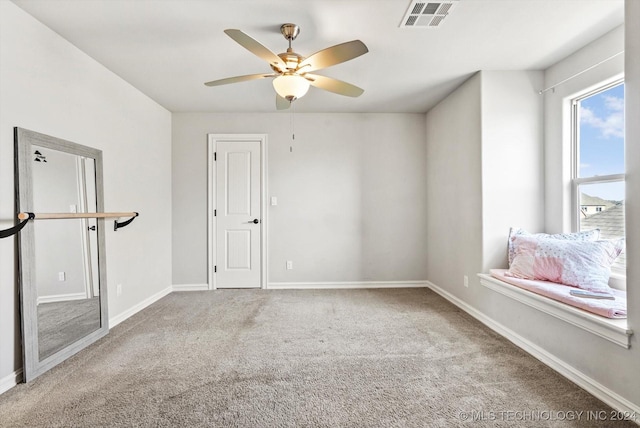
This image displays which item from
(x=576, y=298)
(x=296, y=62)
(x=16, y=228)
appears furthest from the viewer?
(x=296, y=62)

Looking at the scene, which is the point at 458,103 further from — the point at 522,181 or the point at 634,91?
the point at 634,91

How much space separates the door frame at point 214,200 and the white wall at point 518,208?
230 centimetres

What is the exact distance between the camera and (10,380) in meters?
1.94

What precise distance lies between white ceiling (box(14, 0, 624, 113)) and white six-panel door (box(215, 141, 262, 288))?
1.10m

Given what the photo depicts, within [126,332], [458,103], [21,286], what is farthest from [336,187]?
[21,286]

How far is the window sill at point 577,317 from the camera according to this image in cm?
168

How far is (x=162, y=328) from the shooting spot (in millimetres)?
2918

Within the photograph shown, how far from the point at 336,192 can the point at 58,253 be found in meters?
3.08

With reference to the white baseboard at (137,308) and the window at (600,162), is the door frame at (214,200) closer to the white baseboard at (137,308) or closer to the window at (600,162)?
the white baseboard at (137,308)

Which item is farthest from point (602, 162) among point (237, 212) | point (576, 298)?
point (237, 212)

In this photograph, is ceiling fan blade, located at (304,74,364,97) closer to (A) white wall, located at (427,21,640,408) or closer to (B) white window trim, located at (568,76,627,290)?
(A) white wall, located at (427,21,640,408)

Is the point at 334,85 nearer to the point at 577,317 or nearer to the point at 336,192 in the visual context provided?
the point at 336,192

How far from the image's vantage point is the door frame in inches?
169

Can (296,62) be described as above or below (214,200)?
above
